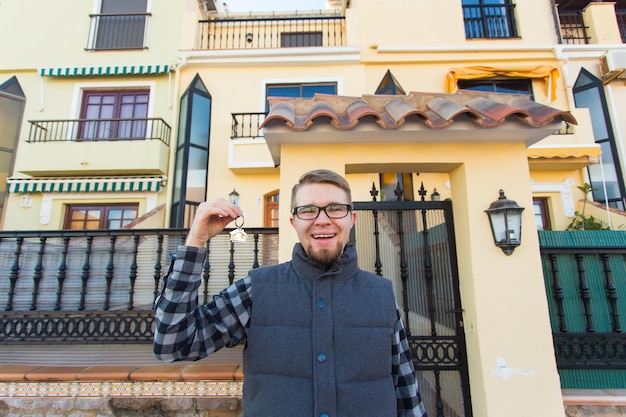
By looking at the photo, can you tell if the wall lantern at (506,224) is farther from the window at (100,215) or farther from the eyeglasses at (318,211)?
the window at (100,215)

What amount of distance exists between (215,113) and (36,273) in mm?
6754

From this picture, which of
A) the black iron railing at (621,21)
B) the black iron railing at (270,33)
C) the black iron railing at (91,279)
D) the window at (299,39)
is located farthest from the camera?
the window at (299,39)

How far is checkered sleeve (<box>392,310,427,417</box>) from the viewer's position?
153 cm

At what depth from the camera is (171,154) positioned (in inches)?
339

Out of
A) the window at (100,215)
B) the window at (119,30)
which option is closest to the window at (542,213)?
the window at (100,215)

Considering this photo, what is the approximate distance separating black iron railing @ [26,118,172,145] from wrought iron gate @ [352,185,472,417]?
25.2ft

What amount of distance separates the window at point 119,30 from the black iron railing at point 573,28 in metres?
14.3

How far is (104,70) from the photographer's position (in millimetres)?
8695

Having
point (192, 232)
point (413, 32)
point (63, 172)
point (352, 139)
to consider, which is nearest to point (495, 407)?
point (352, 139)

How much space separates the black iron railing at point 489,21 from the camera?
9.57m

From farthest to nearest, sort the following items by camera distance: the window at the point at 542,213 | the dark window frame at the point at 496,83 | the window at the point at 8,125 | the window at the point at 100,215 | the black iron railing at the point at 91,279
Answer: the dark window frame at the point at 496,83, the window at the point at 100,215, the window at the point at 542,213, the window at the point at 8,125, the black iron railing at the point at 91,279

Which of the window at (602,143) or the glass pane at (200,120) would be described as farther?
the glass pane at (200,120)

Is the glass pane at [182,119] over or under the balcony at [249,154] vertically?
over

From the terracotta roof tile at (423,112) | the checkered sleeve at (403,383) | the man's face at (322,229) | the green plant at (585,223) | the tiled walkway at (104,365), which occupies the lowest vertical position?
the tiled walkway at (104,365)
